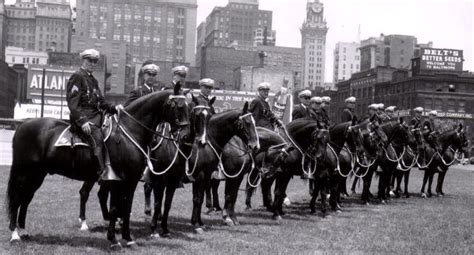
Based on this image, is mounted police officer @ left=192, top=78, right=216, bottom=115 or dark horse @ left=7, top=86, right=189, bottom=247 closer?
dark horse @ left=7, top=86, right=189, bottom=247

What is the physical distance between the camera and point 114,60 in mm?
144500

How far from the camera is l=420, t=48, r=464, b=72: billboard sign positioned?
376ft

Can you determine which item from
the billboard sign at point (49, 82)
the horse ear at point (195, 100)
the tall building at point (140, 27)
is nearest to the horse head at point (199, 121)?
the horse ear at point (195, 100)

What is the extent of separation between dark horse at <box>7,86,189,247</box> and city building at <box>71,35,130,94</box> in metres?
129

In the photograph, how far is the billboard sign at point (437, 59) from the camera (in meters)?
115

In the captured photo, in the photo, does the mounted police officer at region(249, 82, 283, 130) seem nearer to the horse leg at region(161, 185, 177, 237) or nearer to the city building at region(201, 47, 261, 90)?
the horse leg at region(161, 185, 177, 237)

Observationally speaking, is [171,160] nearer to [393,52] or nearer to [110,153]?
[110,153]

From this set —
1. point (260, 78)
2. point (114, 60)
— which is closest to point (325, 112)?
point (260, 78)

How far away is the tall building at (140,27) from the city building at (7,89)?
52356mm

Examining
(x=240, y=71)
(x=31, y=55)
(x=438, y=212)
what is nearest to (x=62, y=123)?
(x=438, y=212)

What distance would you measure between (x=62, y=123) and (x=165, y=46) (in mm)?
182241

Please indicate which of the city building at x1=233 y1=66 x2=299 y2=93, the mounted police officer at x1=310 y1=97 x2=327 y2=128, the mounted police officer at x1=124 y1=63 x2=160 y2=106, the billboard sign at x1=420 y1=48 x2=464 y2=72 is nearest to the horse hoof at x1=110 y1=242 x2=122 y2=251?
the mounted police officer at x1=124 y1=63 x2=160 y2=106

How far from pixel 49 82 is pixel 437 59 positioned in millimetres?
69975

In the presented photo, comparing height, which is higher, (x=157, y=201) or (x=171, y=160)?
(x=171, y=160)
